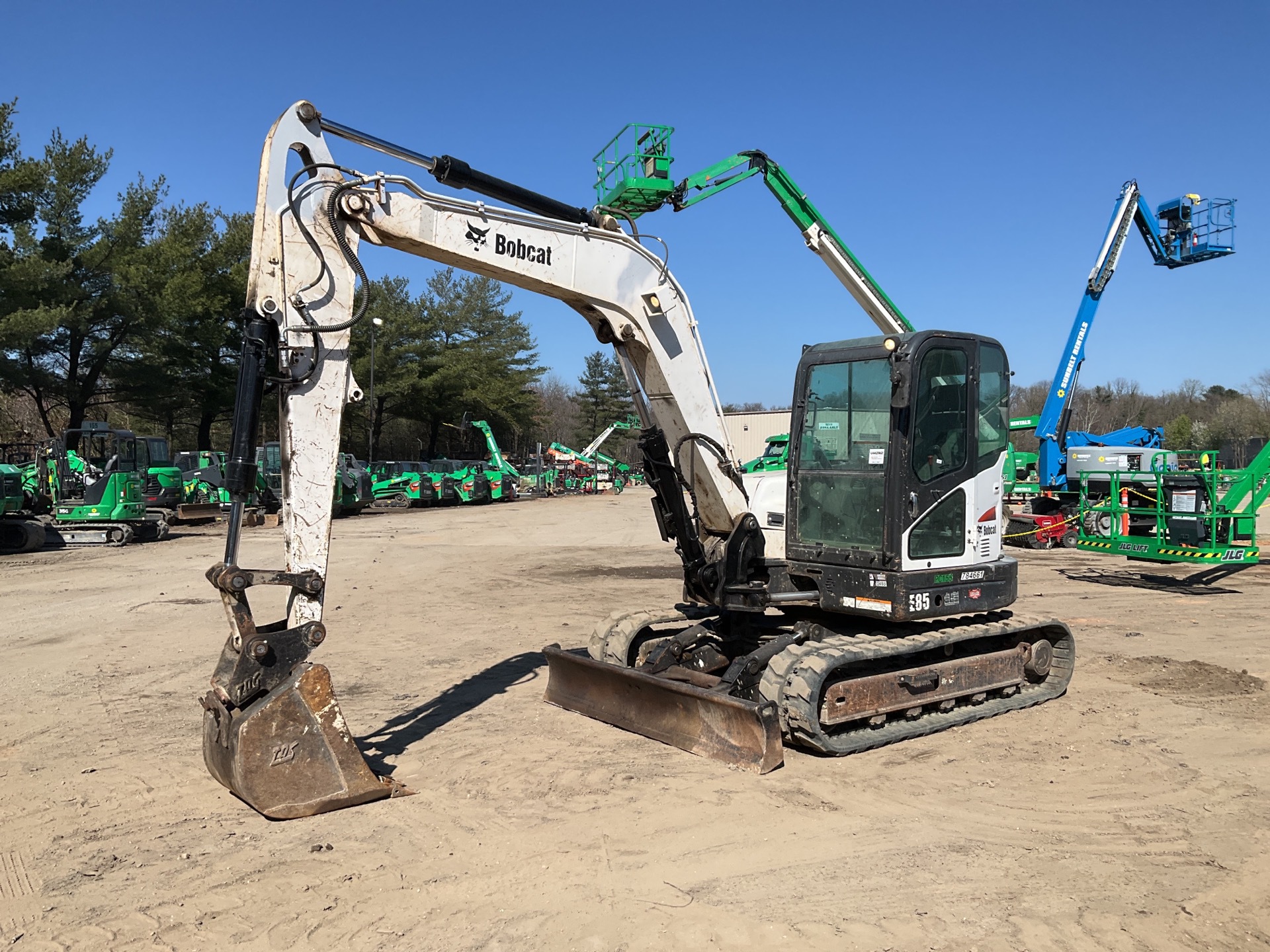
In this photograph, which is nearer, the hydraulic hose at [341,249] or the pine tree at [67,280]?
the hydraulic hose at [341,249]

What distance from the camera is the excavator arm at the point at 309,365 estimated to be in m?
4.86

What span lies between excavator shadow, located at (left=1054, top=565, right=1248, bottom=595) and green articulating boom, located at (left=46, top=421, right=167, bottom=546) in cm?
1910

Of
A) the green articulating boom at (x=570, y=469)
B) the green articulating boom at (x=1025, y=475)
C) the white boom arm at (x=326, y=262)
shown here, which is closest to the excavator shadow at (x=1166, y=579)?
the green articulating boom at (x=1025, y=475)

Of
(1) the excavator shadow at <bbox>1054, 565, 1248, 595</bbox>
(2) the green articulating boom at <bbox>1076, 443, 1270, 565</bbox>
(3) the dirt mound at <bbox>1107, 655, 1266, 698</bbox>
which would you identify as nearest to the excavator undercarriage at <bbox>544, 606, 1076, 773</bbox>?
(3) the dirt mound at <bbox>1107, 655, 1266, 698</bbox>

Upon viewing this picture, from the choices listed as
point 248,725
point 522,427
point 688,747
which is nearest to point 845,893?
point 688,747

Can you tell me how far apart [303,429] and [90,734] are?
10.1 ft

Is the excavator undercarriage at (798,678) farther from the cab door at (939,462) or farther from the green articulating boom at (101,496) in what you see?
the green articulating boom at (101,496)

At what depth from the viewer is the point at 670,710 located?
623 centimetres

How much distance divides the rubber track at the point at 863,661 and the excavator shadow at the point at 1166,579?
26.3ft

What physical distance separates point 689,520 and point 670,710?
1.37 m

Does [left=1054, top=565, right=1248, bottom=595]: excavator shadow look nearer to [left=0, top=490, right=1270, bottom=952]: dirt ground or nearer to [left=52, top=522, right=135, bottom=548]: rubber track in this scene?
[left=0, top=490, right=1270, bottom=952]: dirt ground

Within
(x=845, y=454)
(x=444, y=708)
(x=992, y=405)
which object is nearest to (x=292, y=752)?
(x=444, y=708)

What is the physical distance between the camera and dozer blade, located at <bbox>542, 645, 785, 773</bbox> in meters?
5.70

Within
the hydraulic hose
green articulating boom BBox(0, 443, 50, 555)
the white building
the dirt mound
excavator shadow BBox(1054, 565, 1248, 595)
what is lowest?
the dirt mound
